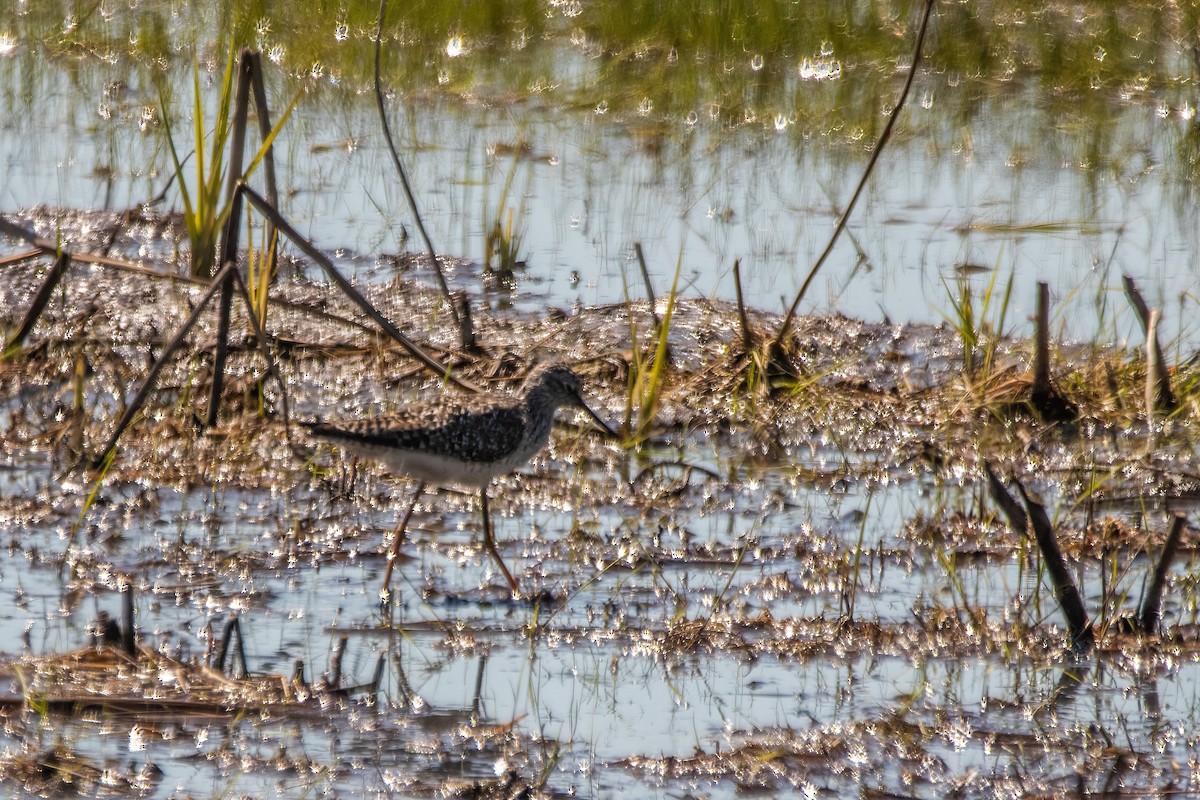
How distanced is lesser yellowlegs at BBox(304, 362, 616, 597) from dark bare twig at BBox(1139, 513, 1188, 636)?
2.21m

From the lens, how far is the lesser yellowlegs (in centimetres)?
622

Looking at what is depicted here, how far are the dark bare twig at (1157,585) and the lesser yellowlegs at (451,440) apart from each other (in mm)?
2207

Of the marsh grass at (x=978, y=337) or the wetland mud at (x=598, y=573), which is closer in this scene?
the wetland mud at (x=598, y=573)

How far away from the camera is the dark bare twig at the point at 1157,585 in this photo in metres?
5.61

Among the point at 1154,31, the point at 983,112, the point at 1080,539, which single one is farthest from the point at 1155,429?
the point at 1154,31

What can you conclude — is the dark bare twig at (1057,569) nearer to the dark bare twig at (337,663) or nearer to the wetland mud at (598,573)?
the wetland mud at (598,573)

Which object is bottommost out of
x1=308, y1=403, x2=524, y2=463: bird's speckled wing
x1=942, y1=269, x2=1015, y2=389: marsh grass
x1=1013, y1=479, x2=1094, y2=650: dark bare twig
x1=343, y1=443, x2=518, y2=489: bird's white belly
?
x1=1013, y1=479, x2=1094, y2=650: dark bare twig

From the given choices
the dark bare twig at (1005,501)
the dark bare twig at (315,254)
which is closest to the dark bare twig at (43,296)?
the dark bare twig at (315,254)

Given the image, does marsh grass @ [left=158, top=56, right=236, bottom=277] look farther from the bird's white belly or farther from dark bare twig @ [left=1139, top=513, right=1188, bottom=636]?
dark bare twig @ [left=1139, top=513, right=1188, bottom=636]

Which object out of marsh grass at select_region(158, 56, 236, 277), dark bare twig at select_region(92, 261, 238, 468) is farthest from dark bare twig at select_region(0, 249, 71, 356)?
dark bare twig at select_region(92, 261, 238, 468)

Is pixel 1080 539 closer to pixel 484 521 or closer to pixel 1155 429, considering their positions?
pixel 1155 429

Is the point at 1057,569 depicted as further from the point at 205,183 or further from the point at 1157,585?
the point at 205,183

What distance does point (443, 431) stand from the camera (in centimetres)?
636

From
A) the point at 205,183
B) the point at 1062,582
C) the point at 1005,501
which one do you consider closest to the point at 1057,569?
the point at 1062,582
